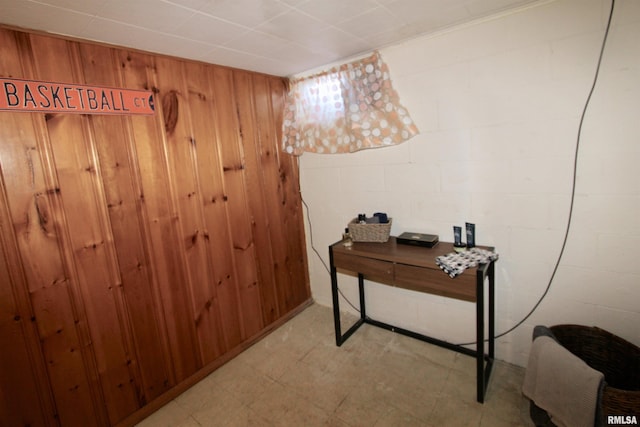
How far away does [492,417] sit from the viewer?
1694mm

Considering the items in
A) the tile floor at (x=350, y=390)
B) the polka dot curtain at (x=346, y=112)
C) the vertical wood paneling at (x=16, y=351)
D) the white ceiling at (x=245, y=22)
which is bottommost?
the tile floor at (x=350, y=390)

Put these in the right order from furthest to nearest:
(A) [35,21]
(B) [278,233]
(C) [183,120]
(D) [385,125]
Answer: (B) [278,233] → (D) [385,125] → (C) [183,120] → (A) [35,21]

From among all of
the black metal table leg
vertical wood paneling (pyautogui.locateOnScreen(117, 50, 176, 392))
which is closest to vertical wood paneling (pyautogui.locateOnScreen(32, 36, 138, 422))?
vertical wood paneling (pyautogui.locateOnScreen(117, 50, 176, 392))

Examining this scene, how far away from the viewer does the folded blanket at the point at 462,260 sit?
5.71ft

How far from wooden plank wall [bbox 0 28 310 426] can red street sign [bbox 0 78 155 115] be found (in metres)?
0.04

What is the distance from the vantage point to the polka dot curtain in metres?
2.21

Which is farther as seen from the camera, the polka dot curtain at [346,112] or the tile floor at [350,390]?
the polka dot curtain at [346,112]

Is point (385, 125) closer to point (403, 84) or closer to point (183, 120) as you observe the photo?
point (403, 84)

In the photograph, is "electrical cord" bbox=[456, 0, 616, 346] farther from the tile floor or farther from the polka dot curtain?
the polka dot curtain

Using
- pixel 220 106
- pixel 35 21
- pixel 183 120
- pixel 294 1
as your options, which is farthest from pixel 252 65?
pixel 35 21

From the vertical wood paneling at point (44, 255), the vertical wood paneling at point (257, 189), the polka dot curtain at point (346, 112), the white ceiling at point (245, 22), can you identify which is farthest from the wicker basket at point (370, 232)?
the vertical wood paneling at point (44, 255)

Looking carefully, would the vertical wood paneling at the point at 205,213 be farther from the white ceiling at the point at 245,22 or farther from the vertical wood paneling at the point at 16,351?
the vertical wood paneling at the point at 16,351

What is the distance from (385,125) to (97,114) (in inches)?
70.6

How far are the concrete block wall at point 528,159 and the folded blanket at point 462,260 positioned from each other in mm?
169
